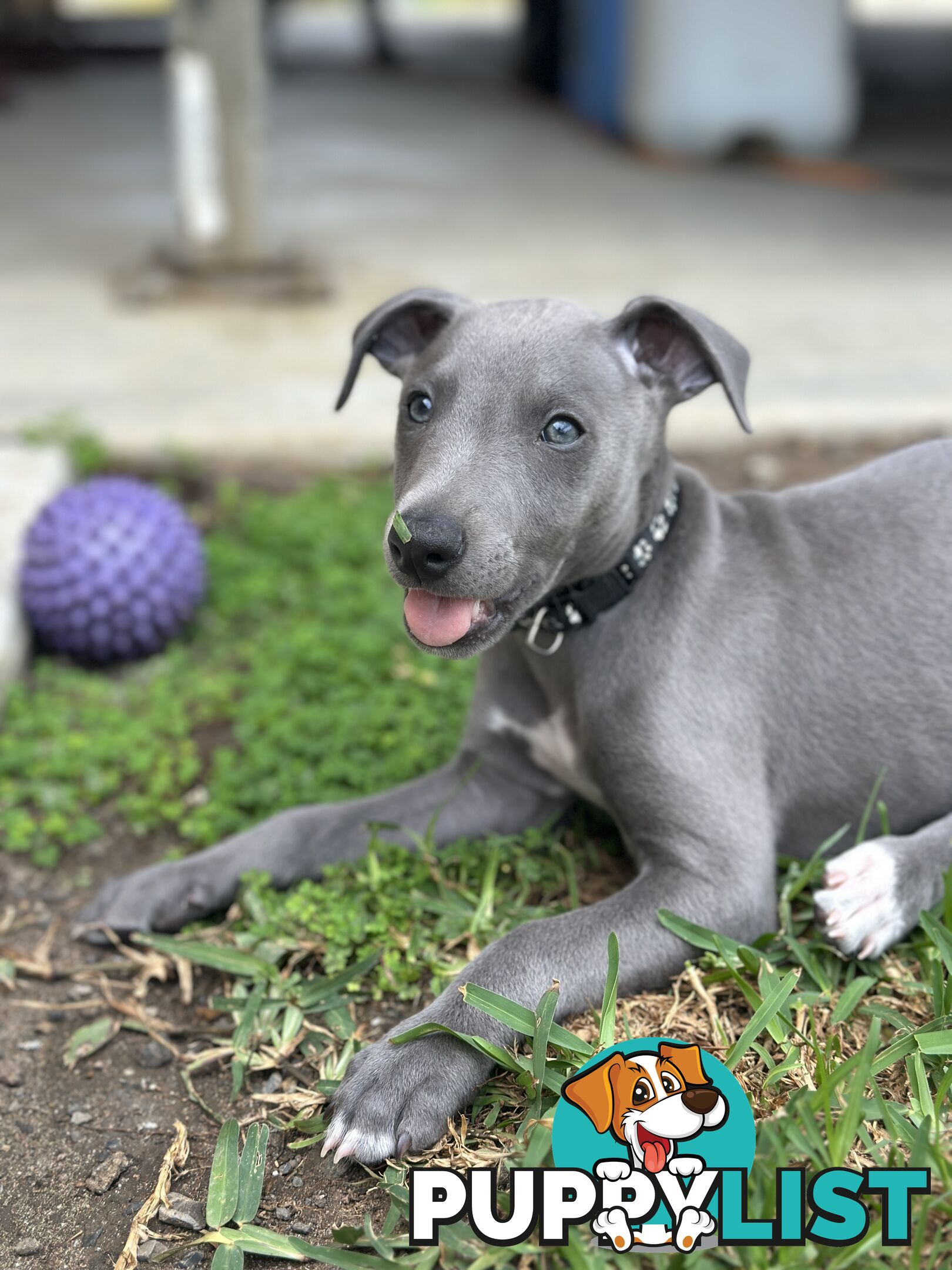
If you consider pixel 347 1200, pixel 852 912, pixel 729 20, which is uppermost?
pixel 729 20

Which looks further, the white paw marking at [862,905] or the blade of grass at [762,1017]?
the white paw marking at [862,905]

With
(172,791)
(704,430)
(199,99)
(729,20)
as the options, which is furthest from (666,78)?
(172,791)

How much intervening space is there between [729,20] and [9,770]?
1032 centimetres

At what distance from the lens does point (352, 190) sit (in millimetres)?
10523

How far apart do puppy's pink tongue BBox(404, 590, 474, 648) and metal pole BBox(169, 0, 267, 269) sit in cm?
551

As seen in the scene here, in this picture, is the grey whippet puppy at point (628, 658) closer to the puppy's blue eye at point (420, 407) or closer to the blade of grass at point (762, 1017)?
the puppy's blue eye at point (420, 407)

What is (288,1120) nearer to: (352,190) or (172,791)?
(172,791)

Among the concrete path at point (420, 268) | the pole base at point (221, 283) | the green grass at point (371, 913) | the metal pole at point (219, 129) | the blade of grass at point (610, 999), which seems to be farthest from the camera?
the pole base at point (221, 283)

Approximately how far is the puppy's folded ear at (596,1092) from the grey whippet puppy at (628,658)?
26cm

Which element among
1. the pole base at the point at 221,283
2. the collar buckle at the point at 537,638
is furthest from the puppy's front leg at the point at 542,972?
the pole base at the point at 221,283

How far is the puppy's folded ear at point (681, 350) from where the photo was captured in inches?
111

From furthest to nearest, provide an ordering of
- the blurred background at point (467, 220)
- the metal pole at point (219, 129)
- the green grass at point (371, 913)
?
1. the metal pole at point (219, 129)
2. the blurred background at point (467, 220)
3. the green grass at point (371, 913)

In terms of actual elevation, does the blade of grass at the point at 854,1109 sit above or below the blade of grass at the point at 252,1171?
above

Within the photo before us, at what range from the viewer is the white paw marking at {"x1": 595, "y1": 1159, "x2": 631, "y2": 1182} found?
221cm
